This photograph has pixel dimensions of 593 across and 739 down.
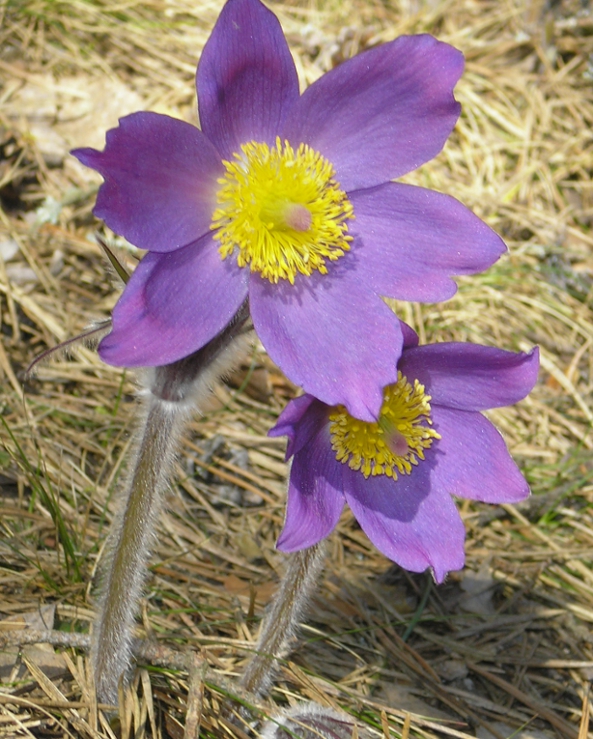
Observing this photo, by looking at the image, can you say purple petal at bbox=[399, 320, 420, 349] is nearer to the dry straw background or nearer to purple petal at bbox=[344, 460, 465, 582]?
purple petal at bbox=[344, 460, 465, 582]

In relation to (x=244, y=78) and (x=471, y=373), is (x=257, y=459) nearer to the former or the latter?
(x=471, y=373)

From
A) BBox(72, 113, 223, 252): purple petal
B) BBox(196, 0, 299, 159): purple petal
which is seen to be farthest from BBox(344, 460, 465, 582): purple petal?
BBox(196, 0, 299, 159): purple petal

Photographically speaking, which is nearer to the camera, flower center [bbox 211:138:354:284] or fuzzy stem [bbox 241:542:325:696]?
flower center [bbox 211:138:354:284]

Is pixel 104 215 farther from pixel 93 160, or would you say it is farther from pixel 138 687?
pixel 138 687

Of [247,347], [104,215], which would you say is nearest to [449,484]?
[247,347]

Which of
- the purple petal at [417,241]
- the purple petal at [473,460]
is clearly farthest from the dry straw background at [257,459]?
the purple petal at [417,241]

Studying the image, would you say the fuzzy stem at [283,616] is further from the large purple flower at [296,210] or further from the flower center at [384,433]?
the large purple flower at [296,210]
